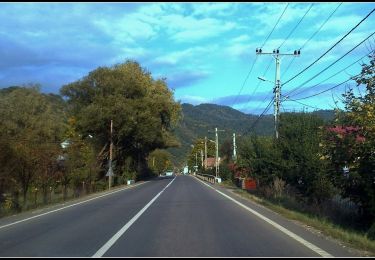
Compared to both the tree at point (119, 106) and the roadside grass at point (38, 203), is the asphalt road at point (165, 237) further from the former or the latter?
the tree at point (119, 106)

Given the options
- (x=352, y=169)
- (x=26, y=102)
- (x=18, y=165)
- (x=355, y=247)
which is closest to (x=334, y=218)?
(x=352, y=169)

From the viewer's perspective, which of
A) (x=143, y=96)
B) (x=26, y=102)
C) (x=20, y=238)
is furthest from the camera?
(x=143, y=96)

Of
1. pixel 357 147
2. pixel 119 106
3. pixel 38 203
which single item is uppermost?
pixel 119 106

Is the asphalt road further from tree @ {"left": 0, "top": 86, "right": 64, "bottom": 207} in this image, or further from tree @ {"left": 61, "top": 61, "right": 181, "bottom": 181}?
tree @ {"left": 61, "top": 61, "right": 181, "bottom": 181}

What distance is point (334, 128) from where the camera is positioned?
19078 millimetres

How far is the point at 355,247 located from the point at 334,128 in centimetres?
786

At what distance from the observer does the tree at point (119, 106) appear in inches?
2603

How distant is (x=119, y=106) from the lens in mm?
65250

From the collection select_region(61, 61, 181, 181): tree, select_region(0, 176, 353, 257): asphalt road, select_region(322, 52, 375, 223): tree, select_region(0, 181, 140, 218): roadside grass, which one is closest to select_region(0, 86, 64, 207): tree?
select_region(0, 181, 140, 218): roadside grass

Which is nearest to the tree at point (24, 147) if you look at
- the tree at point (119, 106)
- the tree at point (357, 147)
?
the tree at point (119, 106)

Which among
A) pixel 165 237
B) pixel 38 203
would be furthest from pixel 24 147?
pixel 165 237

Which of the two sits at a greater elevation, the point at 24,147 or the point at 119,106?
the point at 119,106

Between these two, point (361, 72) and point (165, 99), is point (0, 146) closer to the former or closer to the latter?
point (361, 72)

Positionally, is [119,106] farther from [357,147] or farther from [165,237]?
[165,237]
